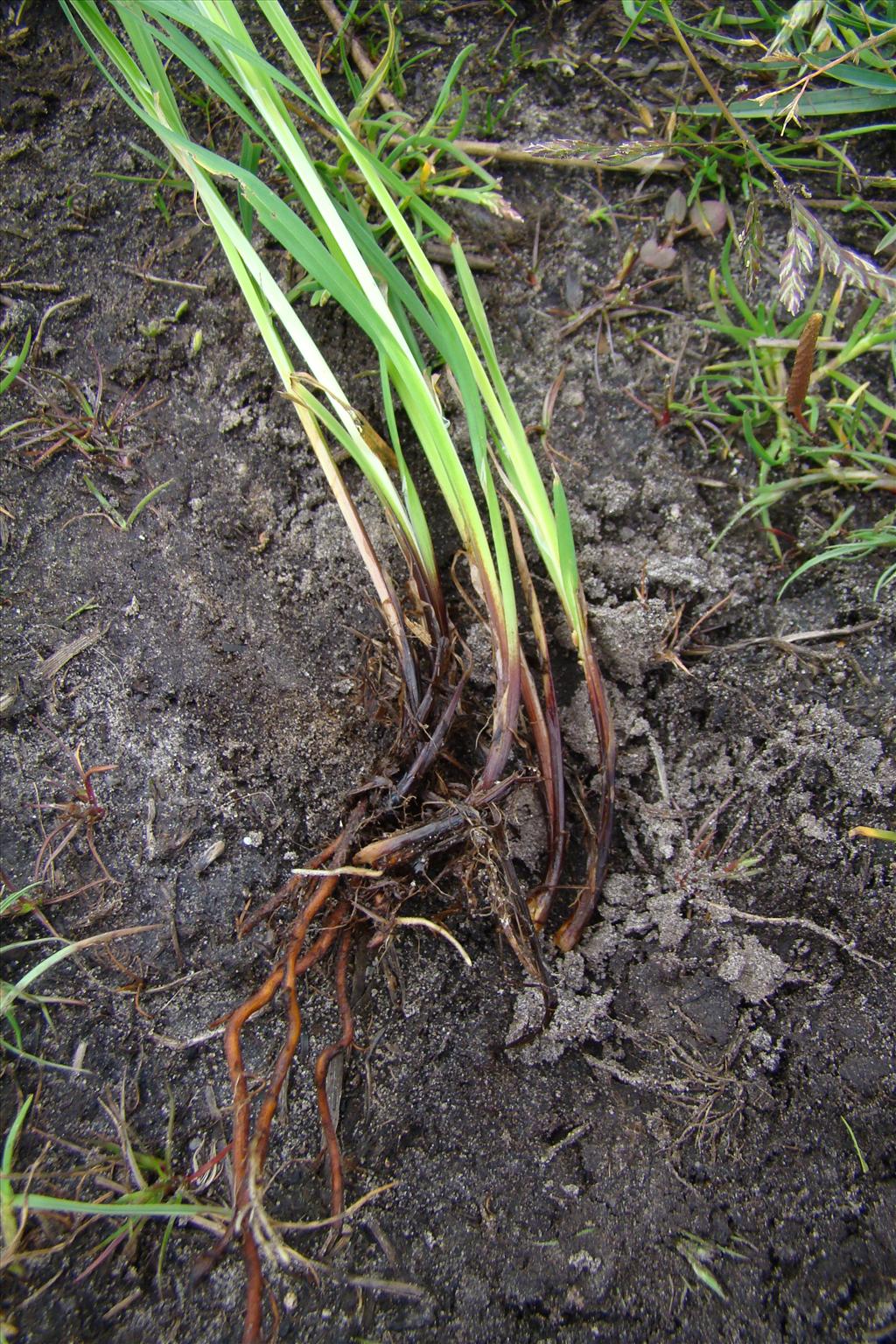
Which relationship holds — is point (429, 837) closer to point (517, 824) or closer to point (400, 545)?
point (517, 824)

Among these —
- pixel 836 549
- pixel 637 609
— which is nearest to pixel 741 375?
pixel 836 549

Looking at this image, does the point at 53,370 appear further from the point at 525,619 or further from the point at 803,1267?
the point at 803,1267

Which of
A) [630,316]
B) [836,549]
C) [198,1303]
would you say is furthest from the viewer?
[630,316]

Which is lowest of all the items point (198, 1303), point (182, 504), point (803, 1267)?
point (803, 1267)

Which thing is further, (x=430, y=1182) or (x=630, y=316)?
(x=630, y=316)
